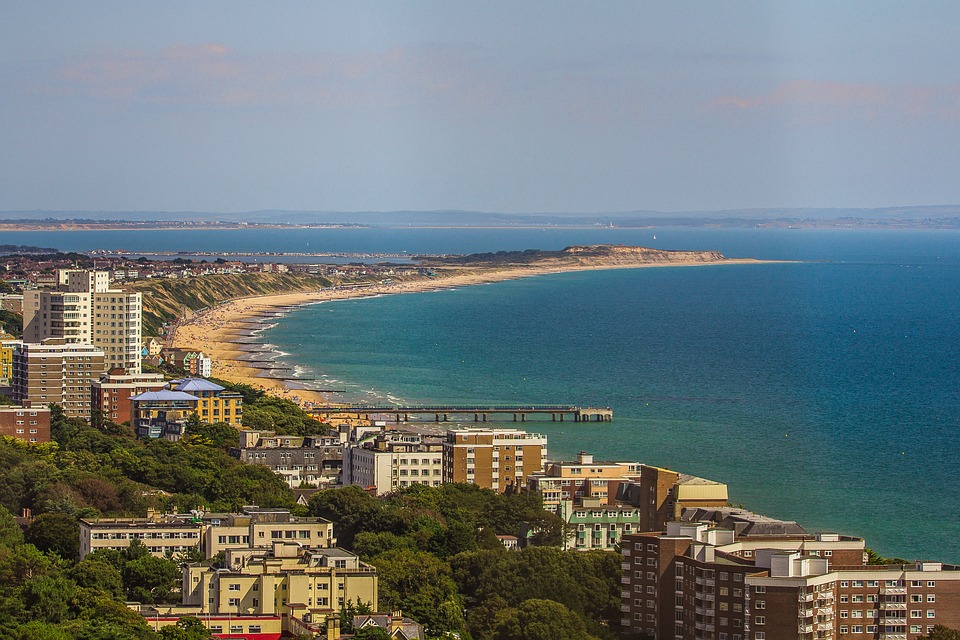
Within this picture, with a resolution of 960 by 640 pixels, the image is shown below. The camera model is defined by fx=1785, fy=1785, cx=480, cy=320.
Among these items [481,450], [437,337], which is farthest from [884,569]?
[437,337]

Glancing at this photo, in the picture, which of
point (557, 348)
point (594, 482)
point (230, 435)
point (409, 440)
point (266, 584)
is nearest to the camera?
point (266, 584)

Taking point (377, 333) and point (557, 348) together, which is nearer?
point (557, 348)

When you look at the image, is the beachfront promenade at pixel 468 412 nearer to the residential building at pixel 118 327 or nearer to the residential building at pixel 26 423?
Result: the residential building at pixel 118 327

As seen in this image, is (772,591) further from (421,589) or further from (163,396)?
(163,396)

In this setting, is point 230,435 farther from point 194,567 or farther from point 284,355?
point 284,355

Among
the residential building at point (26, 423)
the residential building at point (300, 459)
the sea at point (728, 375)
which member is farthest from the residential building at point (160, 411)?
the sea at point (728, 375)

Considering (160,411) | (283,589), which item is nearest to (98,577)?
(283,589)

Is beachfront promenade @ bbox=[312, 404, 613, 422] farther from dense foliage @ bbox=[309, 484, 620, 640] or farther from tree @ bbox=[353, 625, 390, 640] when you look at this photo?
tree @ bbox=[353, 625, 390, 640]
